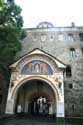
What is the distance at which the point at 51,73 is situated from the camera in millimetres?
16406

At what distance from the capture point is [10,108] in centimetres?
1537

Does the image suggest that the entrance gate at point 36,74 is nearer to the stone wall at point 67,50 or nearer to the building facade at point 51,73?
the building facade at point 51,73

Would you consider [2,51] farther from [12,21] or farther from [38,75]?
[38,75]

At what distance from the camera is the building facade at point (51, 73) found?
1606 cm

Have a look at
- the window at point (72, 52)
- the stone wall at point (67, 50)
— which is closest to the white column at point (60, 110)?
the stone wall at point (67, 50)

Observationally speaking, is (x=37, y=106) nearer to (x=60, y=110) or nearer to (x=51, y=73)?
(x=51, y=73)

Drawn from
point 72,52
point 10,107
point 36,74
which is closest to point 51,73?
point 36,74

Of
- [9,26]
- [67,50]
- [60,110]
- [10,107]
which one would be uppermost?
[67,50]

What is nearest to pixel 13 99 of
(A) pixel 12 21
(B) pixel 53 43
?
(A) pixel 12 21

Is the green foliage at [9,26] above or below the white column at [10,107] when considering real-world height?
above

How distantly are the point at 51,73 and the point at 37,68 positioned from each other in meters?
1.67

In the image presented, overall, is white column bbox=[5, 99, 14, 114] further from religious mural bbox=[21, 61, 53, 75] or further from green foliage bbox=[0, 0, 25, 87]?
green foliage bbox=[0, 0, 25, 87]

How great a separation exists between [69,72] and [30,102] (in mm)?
6423

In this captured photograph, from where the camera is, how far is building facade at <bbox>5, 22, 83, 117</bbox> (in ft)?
52.7
